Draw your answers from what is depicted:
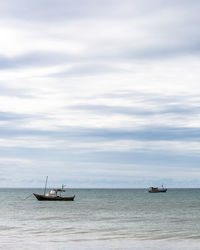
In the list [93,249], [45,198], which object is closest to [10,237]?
[93,249]

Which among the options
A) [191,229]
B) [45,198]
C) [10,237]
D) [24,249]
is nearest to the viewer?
[24,249]

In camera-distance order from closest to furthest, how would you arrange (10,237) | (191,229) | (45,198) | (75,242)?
1. (75,242)
2. (10,237)
3. (191,229)
4. (45,198)

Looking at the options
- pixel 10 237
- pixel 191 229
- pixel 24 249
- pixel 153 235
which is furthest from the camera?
pixel 191 229

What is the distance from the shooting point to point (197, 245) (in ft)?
101

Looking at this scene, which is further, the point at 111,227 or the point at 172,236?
the point at 111,227

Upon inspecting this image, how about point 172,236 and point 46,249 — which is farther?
point 172,236

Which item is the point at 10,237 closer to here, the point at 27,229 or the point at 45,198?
the point at 27,229

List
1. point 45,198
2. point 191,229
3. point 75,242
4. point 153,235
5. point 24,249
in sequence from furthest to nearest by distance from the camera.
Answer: point 45,198, point 191,229, point 153,235, point 75,242, point 24,249

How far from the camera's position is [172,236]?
36750 millimetres

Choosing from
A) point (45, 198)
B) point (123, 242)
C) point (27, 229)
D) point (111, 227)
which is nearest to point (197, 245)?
point (123, 242)

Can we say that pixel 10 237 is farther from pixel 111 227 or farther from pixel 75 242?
pixel 111 227

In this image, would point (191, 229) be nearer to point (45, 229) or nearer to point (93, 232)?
point (93, 232)

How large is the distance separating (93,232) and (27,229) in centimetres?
734

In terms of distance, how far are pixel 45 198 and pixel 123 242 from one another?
81220 mm
